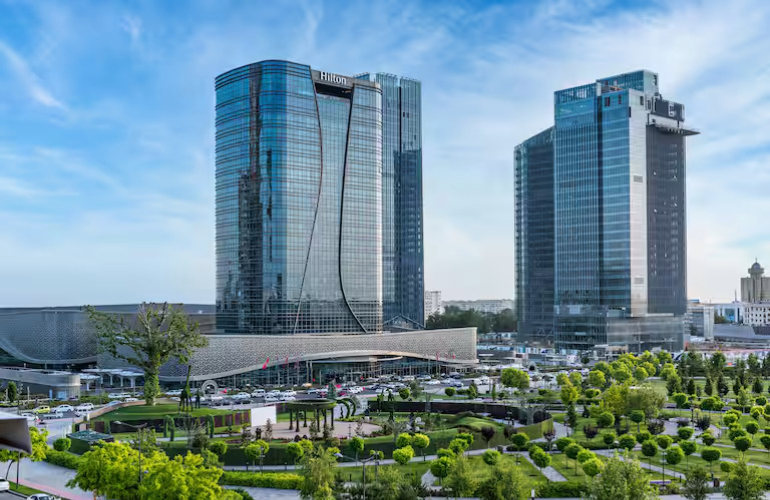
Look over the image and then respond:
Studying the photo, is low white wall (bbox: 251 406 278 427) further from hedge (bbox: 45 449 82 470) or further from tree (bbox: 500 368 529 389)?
tree (bbox: 500 368 529 389)

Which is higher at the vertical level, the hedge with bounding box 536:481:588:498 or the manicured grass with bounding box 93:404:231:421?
the manicured grass with bounding box 93:404:231:421

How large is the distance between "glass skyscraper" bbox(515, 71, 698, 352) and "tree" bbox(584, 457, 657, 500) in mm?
125048

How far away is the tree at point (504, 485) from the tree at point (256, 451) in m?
16.6

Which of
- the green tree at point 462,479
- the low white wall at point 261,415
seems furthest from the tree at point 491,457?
the low white wall at point 261,415

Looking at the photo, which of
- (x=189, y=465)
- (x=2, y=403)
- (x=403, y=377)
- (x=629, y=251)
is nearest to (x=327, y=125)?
(x=403, y=377)

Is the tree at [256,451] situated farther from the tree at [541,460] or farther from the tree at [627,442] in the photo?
the tree at [627,442]

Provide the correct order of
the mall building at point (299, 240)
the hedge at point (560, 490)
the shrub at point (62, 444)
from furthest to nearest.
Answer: the mall building at point (299, 240) < the shrub at point (62, 444) < the hedge at point (560, 490)

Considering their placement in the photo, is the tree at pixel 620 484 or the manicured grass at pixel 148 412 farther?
the manicured grass at pixel 148 412

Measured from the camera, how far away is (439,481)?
162 feet

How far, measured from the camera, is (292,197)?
121m

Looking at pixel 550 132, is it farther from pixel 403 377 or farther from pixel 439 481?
pixel 439 481

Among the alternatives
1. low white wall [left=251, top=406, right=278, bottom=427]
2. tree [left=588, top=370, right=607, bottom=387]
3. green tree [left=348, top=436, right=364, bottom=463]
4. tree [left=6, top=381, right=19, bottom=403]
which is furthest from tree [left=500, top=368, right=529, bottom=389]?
tree [left=6, top=381, right=19, bottom=403]

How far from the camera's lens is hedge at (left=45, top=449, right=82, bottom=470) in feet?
178

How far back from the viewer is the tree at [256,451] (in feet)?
172
